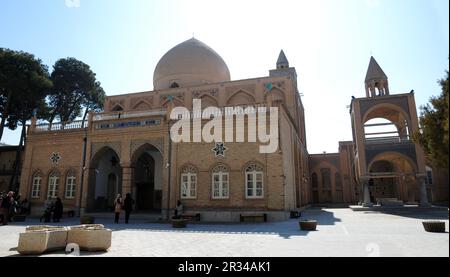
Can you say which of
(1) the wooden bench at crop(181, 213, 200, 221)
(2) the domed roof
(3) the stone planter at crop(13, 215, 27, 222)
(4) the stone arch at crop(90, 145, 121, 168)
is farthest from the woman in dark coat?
(2) the domed roof

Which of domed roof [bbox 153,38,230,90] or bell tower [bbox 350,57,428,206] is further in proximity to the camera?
domed roof [bbox 153,38,230,90]

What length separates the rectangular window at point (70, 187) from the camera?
20941mm

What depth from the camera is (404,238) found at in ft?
29.9

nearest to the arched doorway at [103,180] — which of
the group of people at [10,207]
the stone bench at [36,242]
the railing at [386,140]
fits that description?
the group of people at [10,207]

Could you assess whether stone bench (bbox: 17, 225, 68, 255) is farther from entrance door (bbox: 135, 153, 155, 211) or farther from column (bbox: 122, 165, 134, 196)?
entrance door (bbox: 135, 153, 155, 211)

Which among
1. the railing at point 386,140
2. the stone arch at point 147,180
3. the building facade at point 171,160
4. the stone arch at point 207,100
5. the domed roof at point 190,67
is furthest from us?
the domed roof at point 190,67

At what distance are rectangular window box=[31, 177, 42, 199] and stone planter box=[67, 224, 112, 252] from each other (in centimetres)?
1690

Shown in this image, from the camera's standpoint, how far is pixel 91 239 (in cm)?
754

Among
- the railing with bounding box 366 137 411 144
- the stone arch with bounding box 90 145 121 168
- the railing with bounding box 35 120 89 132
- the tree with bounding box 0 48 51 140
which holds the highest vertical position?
the tree with bounding box 0 48 51 140

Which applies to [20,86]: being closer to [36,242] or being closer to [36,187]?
[36,187]

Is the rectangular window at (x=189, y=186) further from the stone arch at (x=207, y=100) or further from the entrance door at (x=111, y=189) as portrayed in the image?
the stone arch at (x=207, y=100)

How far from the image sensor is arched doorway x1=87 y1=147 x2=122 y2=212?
2073 cm

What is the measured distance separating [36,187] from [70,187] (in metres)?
3.08
